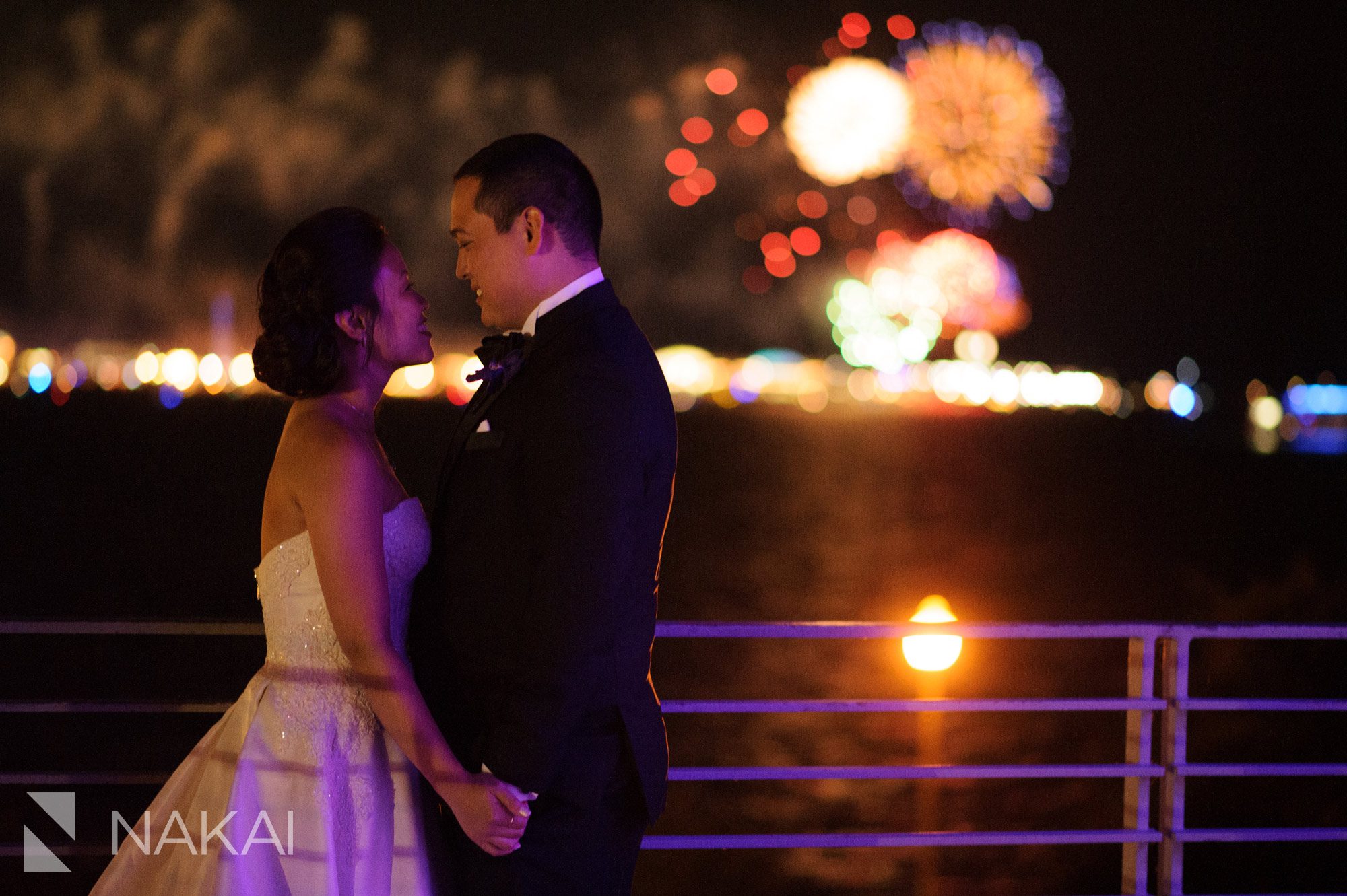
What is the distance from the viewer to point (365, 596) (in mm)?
2467

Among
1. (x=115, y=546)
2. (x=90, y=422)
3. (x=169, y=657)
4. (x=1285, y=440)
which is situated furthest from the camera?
(x=1285, y=440)

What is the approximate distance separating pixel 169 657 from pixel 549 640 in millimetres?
15168

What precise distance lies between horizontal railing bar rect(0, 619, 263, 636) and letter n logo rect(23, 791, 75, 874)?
0.53 meters

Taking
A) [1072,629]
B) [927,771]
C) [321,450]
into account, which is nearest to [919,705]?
[927,771]

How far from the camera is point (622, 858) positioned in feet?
8.24

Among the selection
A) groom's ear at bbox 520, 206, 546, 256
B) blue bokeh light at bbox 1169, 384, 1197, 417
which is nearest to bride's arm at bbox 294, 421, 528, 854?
groom's ear at bbox 520, 206, 546, 256

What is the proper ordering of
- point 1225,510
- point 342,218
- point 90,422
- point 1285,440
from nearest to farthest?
point 342,218 → point 1225,510 → point 90,422 → point 1285,440

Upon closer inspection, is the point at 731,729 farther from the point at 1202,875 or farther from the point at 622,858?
the point at 622,858

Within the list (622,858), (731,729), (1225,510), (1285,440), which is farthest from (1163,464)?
(622,858)

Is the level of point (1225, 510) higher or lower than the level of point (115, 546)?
higher

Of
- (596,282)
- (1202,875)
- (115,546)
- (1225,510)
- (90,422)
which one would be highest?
(90,422)

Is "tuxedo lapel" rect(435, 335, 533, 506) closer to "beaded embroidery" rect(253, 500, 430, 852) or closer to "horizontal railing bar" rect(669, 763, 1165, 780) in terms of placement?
"beaded embroidery" rect(253, 500, 430, 852)

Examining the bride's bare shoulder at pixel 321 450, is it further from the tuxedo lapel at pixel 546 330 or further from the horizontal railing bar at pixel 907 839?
the horizontal railing bar at pixel 907 839

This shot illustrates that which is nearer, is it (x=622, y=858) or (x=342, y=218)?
(x=622, y=858)
